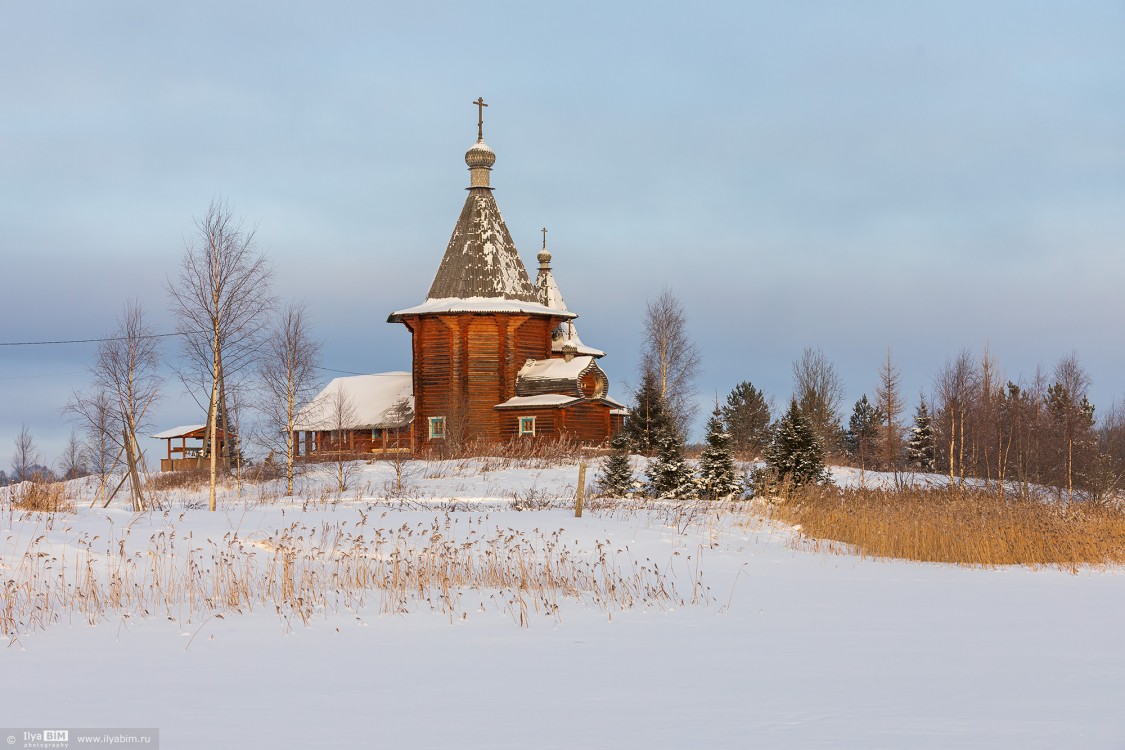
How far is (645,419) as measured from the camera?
128 feet

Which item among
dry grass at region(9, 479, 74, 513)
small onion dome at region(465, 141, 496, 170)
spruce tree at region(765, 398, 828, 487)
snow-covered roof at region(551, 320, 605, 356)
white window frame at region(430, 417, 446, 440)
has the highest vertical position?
small onion dome at region(465, 141, 496, 170)

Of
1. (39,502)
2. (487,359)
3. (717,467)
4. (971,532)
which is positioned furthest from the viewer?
(487,359)

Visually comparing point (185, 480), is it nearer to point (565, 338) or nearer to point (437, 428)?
point (437, 428)

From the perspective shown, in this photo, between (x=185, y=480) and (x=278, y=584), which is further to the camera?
(x=185, y=480)

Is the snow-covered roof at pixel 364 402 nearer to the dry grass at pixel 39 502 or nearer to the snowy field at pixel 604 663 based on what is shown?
the dry grass at pixel 39 502

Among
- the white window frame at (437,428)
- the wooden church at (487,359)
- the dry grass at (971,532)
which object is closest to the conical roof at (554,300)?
the wooden church at (487,359)

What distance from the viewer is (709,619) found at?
10750 mm

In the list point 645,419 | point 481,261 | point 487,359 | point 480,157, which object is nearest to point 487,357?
point 487,359

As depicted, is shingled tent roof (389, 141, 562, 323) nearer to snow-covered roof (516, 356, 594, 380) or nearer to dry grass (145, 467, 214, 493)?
snow-covered roof (516, 356, 594, 380)

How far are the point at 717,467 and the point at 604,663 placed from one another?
18446 mm

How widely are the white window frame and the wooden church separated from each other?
0.12ft

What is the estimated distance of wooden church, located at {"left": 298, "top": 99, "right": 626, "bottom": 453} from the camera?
40312 mm

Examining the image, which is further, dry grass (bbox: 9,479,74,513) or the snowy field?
dry grass (bbox: 9,479,74,513)

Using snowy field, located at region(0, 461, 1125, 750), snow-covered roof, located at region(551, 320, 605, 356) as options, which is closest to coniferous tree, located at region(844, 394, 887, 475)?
snow-covered roof, located at region(551, 320, 605, 356)
